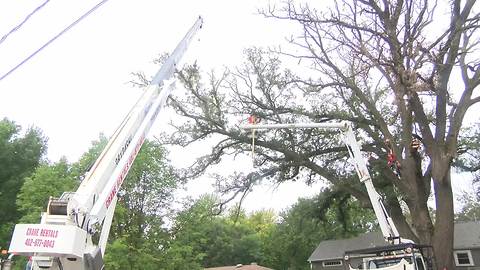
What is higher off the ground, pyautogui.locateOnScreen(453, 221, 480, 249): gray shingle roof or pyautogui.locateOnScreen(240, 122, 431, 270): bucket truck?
pyautogui.locateOnScreen(453, 221, 480, 249): gray shingle roof

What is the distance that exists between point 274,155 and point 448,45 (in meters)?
8.45

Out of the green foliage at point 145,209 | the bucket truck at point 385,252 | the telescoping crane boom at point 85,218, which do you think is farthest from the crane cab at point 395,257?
the green foliage at point 145,209

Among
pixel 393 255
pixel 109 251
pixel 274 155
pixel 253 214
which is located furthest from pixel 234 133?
pixel 253 214

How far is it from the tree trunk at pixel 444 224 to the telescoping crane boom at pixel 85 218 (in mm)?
10334

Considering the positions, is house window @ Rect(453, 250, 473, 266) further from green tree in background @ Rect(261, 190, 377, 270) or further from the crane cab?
the crane cab

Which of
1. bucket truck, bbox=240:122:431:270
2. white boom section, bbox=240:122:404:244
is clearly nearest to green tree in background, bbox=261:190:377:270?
white boom section, bbox=240:122:404:244

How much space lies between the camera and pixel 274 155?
20094 mm

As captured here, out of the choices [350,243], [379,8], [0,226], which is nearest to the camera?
[379,8]

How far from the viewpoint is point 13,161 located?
103 ft

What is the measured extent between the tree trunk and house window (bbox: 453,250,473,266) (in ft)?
55.0

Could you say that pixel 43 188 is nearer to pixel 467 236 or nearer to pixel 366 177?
pixel 366 177

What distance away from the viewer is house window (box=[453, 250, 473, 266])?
28.6 meters

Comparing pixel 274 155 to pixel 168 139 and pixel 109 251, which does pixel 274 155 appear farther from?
pixel 109 251

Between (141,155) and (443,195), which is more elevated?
(141,155)
